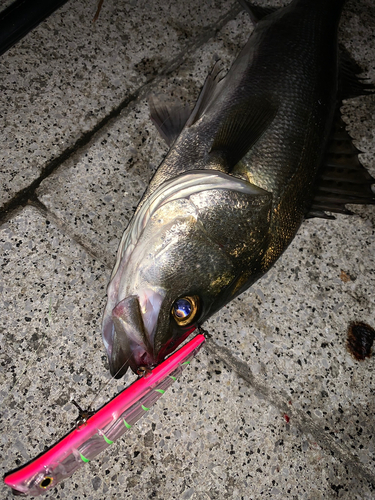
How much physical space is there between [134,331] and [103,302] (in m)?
0.66

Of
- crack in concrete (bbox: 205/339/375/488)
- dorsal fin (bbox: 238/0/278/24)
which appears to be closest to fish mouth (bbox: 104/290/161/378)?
crack in concrete (bbox: 205/339/375/488)

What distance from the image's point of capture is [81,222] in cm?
228

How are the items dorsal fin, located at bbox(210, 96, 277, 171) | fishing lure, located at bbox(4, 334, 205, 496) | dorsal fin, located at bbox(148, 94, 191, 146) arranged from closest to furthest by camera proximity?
fishing lure, located at bbox(4, 334, 205, 496) → dorsal fin, located at bbox(210, 96, 277, 171) → dorsal fin, located at bbox(148, 94, 191, 146)

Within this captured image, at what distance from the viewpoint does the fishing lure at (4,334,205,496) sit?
5.05 feet

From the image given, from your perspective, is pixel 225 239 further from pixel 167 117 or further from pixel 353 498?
pixel 353 498

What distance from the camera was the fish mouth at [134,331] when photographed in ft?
5.19

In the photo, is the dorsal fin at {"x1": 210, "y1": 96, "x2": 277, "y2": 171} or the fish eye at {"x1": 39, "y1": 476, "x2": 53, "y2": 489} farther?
the dorsal fin at {"x1": 210, "y1": 96, "x2": 277, "y2": 171}

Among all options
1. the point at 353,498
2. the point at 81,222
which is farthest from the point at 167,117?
the point at 353,498

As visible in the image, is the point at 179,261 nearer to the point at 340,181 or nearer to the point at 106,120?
the point at 340,181

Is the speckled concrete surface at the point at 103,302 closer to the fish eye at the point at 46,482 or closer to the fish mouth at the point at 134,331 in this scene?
the fish eye at the point at 46,482

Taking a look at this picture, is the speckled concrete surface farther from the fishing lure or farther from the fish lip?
the fish lip

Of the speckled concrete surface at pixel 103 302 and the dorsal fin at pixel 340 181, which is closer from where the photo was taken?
the speckled concrete surface at pixel 103 302

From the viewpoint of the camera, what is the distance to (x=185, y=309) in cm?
170

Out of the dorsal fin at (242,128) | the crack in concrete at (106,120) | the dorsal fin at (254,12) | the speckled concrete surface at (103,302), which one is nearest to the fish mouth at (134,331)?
the speckled concrete surface at (103,302)
